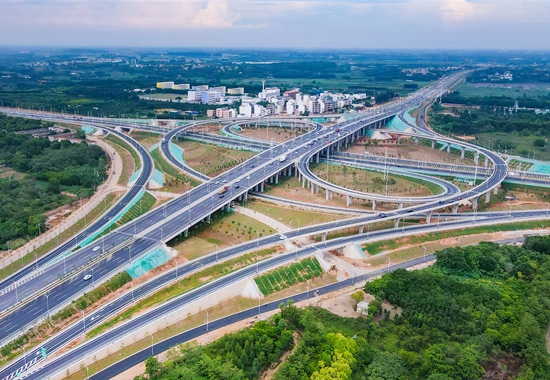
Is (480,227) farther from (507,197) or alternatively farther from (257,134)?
(257,134)

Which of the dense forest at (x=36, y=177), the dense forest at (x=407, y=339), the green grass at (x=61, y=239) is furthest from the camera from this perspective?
the dense forest at (x=36, y=177)

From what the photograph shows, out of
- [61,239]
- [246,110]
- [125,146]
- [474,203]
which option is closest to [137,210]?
[61,239]

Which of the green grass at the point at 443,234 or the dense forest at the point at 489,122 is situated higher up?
the dense forest at the point at 489,122

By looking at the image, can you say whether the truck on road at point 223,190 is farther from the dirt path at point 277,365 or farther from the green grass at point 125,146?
the dirt path at point 277,365

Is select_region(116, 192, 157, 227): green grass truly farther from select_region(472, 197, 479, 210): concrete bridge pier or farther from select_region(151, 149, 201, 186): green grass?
select_region(472, 197, 479, 210): concrete bridge pier

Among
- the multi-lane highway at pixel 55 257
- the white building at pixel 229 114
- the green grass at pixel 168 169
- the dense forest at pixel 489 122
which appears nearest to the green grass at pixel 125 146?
the green grass at pixel 168 169

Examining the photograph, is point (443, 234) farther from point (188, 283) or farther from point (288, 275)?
point (188, 283)

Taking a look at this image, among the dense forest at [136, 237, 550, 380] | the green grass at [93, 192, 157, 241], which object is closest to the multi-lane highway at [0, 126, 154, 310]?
the green grass at [93, 192, 157, 241]
